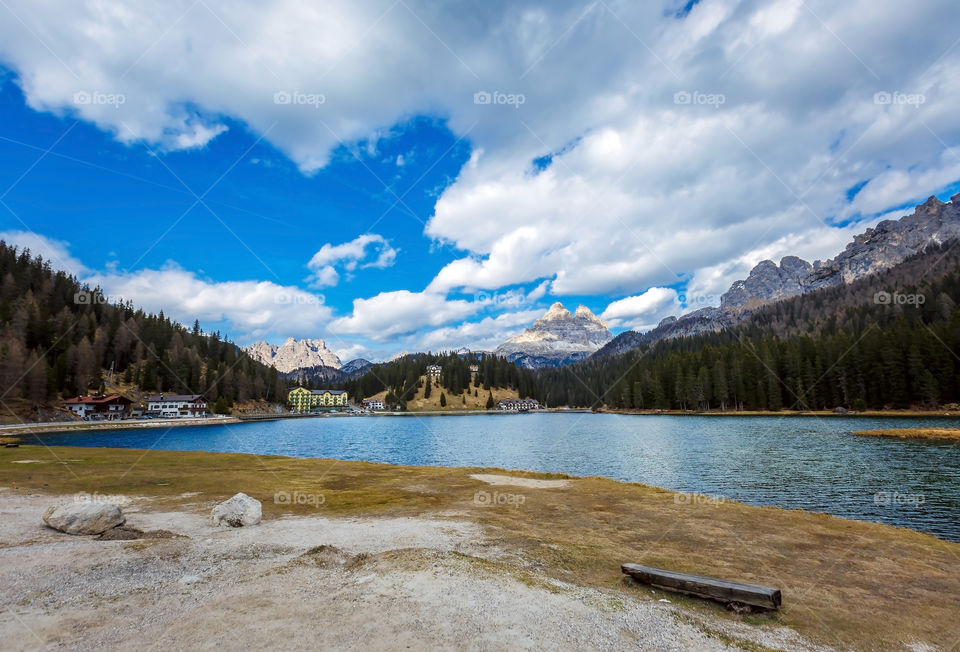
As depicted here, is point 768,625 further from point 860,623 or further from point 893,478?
point 893,478

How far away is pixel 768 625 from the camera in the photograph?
10.3 m

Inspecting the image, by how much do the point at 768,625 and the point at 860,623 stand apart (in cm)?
267

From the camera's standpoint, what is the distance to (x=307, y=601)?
1064cm

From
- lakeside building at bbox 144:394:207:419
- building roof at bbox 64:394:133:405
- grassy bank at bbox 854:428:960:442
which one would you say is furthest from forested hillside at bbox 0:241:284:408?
grassy bank at bbox 854:428:960:442

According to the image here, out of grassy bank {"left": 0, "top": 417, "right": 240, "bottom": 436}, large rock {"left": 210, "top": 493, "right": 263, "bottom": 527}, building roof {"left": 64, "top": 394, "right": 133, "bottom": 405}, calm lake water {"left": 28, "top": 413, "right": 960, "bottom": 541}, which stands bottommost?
grassy bank {"left": 0, "top": 417, "right": 240, "bottom": 436}

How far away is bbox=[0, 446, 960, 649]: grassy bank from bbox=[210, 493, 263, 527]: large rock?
103 inches

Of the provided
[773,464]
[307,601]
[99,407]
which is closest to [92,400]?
[99,407]

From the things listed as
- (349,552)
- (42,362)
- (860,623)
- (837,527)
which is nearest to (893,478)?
(837,527)

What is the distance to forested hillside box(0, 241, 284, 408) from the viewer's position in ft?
395

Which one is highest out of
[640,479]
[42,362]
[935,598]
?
[42,362]

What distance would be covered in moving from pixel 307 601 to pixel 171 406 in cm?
18989

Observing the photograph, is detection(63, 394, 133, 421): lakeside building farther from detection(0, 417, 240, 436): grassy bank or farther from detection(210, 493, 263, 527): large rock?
detection(210, 493, 263, 527): large rock

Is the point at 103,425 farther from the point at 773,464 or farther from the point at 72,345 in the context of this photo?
the point at 773,464

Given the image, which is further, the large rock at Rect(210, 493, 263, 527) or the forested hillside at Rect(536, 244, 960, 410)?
the forested hillside at Rect(536, 244, 960, 410)
